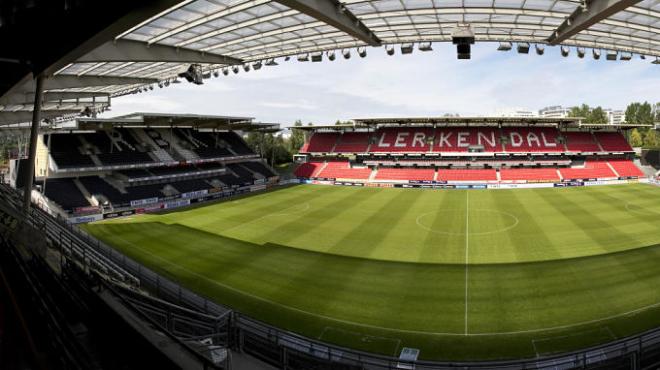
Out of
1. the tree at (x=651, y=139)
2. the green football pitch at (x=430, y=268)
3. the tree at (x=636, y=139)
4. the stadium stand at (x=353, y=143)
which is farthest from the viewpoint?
the tree at (x=636, y=139)

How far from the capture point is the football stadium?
7555 millimetres

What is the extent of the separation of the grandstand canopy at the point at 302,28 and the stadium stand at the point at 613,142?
4615 centimetres

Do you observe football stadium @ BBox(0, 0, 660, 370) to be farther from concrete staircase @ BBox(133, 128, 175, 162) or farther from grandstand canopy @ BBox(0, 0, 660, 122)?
concrete staircase @ BBox(133, 128, 175, 162)

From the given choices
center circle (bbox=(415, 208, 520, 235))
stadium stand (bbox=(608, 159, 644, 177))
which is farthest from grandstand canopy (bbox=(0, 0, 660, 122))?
stadium stand (bbox=(608, 159, 644, 177))

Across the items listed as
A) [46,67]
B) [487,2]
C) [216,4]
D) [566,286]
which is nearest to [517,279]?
[566,286]

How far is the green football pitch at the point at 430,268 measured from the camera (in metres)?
13.1

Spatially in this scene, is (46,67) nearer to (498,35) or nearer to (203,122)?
(498,35)

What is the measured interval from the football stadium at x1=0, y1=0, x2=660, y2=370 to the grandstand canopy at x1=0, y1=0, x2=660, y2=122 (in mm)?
94

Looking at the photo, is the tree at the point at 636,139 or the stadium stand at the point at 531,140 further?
the tree at the point at 636,139

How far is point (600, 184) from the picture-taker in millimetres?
47688

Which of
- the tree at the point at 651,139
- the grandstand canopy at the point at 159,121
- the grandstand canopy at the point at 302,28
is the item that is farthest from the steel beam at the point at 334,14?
the tree at the point at 651,139

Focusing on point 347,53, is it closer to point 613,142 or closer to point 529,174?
point 529,174

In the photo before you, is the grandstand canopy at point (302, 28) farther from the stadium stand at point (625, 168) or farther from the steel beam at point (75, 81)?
the stadium stand at point (625, 168)

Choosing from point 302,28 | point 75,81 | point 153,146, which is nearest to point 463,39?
point 302,28
